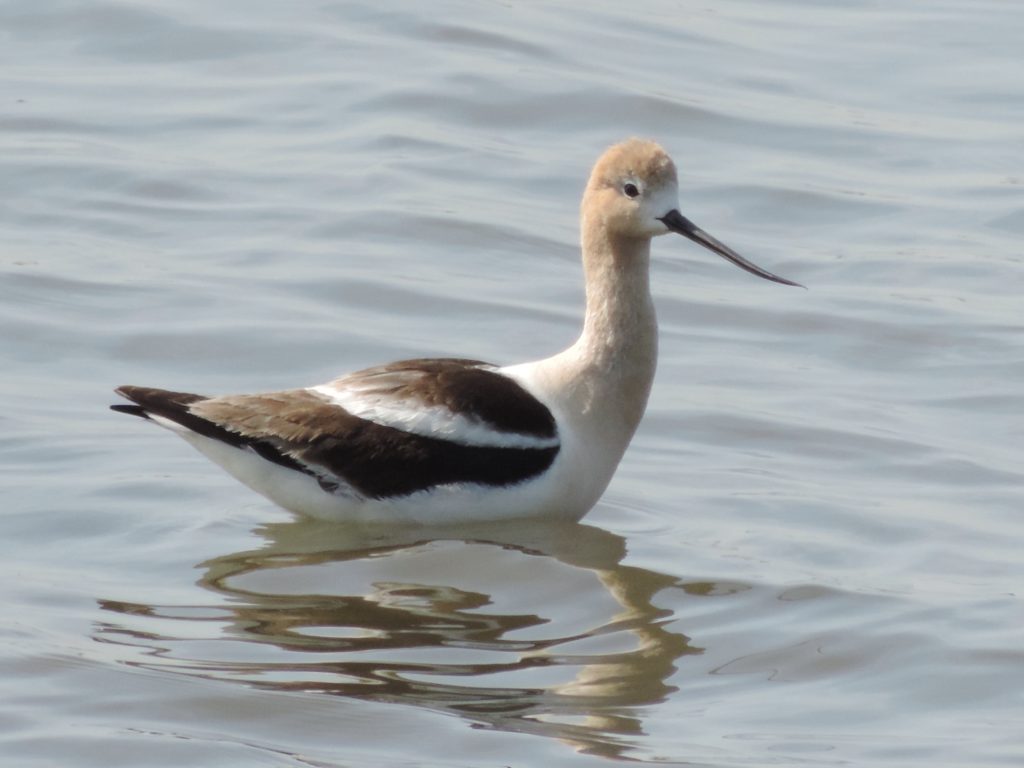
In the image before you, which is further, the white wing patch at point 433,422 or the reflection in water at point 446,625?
the white wing patch at point 433,422

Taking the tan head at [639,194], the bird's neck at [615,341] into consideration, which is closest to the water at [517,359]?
the bird's neck at [615,341]

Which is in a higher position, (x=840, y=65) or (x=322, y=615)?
(x=840, y=65)

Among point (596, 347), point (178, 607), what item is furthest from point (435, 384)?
point (178, 607)

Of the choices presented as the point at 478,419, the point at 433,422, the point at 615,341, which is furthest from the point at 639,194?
the point at 433,422

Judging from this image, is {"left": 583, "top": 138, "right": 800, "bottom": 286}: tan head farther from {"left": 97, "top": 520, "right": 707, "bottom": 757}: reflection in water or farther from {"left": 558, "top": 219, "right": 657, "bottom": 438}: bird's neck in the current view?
{"left": 97, "top": 520, "right": 707, "bottom": 757}: reflection in water

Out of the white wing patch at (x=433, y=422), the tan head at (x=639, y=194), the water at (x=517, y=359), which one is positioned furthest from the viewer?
the tan head at (x=639, y=194)

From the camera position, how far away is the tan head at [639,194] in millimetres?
8242

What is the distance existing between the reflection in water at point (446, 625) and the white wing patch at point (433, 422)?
38 centimetres

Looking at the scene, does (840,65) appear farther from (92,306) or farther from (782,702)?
(782,702)

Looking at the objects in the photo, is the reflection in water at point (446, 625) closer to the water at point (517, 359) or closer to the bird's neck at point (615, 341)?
the water at point (517, 359)

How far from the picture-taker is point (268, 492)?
827 cm

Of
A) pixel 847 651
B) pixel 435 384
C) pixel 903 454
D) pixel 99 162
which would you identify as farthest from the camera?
pixel 99 162

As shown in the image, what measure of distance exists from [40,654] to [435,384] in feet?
6.64

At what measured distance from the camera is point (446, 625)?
726cm
